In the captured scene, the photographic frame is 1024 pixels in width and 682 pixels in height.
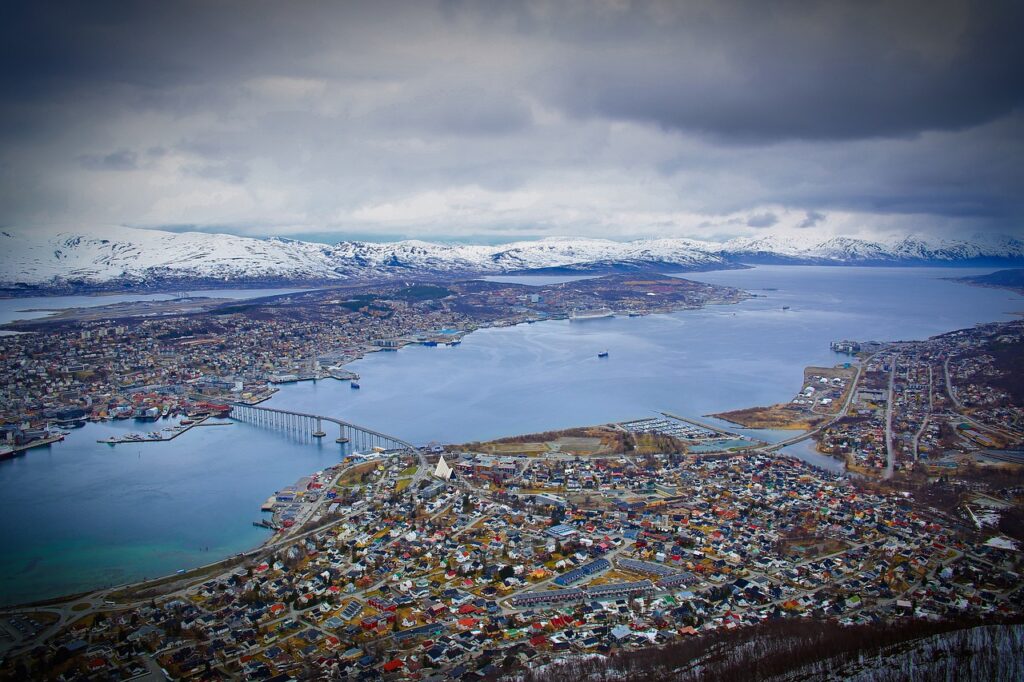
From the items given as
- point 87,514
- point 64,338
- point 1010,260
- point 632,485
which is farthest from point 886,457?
point 1010,260

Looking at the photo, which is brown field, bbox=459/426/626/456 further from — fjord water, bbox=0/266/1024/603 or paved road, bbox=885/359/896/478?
paved road, bbox=885/359/896/478

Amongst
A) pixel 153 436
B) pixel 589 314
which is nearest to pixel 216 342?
pixel 153 436

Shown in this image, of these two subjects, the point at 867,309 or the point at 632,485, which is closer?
the point at 632,485

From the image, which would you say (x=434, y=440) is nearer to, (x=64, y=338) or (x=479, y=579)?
(x=479, y=579)

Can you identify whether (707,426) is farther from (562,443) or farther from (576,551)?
(576,551)

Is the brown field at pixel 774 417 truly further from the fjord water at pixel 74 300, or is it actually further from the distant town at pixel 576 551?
the fjord water at pixel 74 300

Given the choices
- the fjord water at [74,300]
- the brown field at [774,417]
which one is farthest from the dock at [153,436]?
the fjord water at [74,300]
